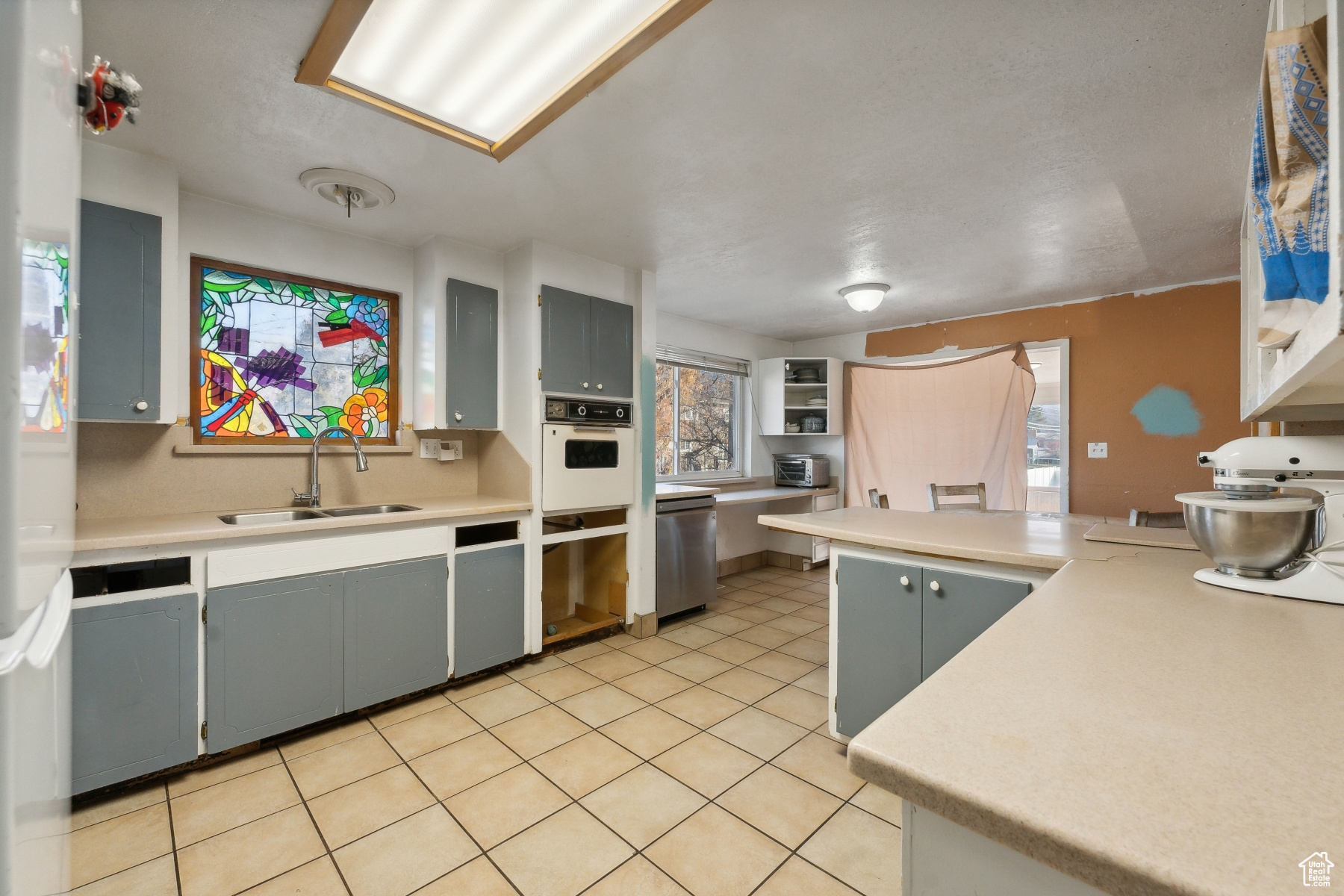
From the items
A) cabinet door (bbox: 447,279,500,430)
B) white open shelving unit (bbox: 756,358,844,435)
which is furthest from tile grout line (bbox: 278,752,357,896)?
white open shelving unit (bbox: 756,358,844,435)

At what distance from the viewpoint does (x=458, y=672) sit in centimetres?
272

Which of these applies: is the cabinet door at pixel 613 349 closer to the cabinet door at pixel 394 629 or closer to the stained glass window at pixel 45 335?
the cabinet door at pixel 394 629

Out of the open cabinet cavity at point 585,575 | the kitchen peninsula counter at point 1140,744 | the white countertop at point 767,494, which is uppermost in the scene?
the kitchen peninsula counter at point 1140,744

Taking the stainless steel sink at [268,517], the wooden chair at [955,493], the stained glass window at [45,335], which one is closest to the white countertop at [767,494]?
the wooden chair at [955,493]

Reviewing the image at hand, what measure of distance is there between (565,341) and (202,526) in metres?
1.83

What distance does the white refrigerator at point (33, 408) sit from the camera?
0.38 metres

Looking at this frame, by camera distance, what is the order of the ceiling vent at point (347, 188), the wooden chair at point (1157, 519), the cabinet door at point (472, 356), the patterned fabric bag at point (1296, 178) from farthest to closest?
1. the cabinet door at point (472, 356)
2. the wooden chair at point (1157, 519)
3. the ceiling vent at point (347, 188)
4. the patterned fabric bag at point (1296, 178)

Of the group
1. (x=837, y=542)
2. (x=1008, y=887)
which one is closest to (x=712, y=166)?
(x=837, y=542)

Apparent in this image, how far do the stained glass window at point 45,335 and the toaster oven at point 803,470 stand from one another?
502 centimetres

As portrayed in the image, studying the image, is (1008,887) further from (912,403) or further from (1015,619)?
(912,403)

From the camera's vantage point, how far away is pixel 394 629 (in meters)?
2.49

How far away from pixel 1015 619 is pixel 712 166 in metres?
1.94

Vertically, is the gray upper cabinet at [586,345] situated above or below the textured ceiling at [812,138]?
below

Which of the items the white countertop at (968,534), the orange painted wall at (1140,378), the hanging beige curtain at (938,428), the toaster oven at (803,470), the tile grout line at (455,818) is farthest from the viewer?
the toaster oven at (803,470)
